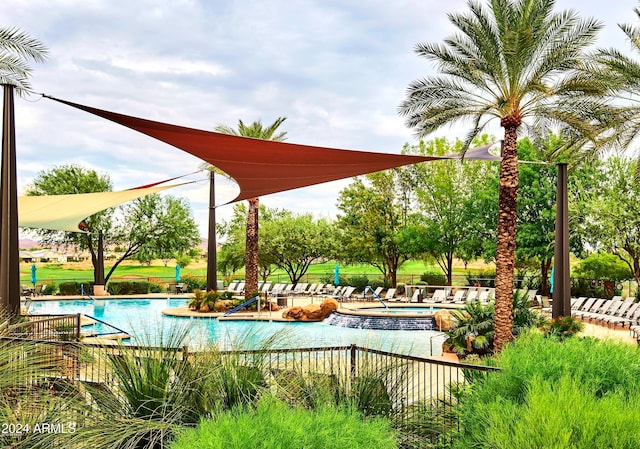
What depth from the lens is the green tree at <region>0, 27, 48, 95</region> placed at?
37.5ft

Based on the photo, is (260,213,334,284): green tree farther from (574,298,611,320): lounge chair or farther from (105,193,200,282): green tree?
(574,298,611,320): lounge chair

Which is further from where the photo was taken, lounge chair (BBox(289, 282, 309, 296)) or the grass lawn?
the grass lawn

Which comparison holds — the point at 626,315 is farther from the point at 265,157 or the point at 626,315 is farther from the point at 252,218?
the point at 265,157

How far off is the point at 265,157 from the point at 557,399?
6542 mm

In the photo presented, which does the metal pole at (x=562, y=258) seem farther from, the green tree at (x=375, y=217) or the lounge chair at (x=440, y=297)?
the green tree at (x=375, y=217)

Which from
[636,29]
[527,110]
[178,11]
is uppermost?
[178,11]

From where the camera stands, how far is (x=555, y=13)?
1042 cm

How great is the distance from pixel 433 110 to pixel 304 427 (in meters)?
9.97

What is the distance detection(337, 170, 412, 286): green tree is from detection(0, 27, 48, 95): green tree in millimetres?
16707

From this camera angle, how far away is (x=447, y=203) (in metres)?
25.8

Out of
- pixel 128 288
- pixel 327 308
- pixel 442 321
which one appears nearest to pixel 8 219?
pixel 327 308

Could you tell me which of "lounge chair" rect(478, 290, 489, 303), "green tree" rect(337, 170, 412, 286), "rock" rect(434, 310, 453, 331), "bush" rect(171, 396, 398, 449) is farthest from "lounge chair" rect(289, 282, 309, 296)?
"bush" rect(171, 396, 398, 449)

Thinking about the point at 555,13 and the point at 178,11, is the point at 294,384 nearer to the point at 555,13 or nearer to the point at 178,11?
the point at 555,13

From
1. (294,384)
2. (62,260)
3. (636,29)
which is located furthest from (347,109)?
(62,260)
